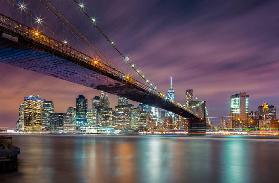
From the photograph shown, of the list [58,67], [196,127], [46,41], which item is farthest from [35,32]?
[196,127]

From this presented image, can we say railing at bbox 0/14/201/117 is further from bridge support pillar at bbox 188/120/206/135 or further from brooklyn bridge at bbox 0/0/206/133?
bridge support pillar at bbox 188/120/206/135

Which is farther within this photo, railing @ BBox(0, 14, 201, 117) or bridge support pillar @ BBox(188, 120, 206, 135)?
bridge support pillar @ BBox(188, 120, 206, 135)

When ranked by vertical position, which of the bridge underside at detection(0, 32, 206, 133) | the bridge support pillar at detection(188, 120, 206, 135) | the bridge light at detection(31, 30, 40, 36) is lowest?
the bridge support pillar at detection(188, 120, 206, 135)

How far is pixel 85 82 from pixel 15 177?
1792 inches

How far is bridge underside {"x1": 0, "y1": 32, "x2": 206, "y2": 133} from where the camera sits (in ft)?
143

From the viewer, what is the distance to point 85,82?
66.5 metres

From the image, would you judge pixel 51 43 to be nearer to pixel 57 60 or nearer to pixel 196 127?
pixel 57 60

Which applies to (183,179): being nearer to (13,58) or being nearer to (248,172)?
(248,172)

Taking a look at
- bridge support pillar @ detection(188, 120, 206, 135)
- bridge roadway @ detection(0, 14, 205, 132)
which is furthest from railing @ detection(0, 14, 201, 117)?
bridge support pillar @ detection(188, 120, 206, 135)

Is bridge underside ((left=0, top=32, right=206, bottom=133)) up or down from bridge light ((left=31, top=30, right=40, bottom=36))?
down

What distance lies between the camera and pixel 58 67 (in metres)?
53.7

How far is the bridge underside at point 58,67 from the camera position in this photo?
43.6 meters

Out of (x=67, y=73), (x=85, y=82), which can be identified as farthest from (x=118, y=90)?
(x=67, y=73)

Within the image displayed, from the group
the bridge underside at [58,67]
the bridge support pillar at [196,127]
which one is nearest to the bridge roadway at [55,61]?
the bridge underside at [58,67]
